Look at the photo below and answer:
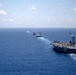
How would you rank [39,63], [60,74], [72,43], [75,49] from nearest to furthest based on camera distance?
[60,74] < [39,63] < [75,49] < [72,43]

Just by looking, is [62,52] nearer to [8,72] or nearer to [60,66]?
[60,66]

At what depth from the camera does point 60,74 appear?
89.3 meters

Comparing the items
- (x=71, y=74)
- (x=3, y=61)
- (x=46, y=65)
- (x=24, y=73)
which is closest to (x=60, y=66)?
(x=46, y=65)

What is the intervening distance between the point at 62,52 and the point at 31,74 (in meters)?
57.6

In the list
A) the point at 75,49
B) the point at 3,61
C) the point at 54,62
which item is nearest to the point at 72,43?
the point at 75,49

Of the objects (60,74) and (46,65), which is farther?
(46,65)

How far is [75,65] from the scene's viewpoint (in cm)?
10556

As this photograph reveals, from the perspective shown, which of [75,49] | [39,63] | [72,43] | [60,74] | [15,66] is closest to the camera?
[60,74]

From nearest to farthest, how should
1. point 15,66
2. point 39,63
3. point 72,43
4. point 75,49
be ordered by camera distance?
point 15,66 < point 39,63 < point 75,49 < point 72,43

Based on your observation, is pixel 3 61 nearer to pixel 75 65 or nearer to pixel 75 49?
pixel 75 65

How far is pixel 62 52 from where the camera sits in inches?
5655

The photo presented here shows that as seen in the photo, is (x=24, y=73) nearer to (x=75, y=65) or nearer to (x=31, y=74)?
(x=31, y=74)

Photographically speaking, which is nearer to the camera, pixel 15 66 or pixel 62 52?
pixel 15 66

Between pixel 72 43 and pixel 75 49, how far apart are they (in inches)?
707
